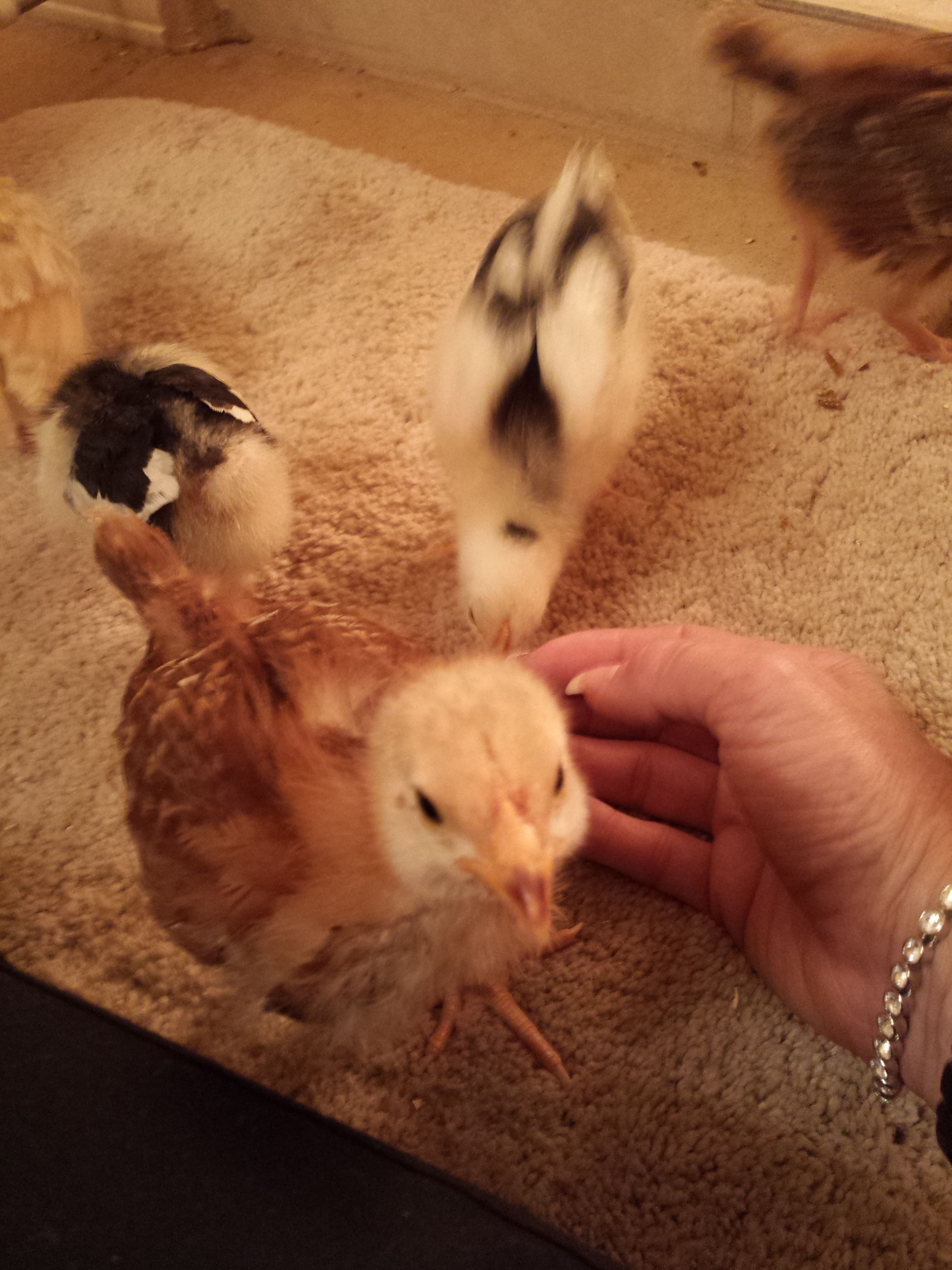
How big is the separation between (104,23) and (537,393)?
2106mm

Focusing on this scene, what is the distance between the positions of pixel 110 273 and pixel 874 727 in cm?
168

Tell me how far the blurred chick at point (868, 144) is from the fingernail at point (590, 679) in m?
0.81

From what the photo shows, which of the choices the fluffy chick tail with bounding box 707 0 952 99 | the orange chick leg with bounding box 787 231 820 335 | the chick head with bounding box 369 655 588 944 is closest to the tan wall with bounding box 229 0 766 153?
the fluffy chick tail with bounding box 707 0 952 99

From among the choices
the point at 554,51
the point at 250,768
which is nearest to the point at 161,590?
the point at 250,768

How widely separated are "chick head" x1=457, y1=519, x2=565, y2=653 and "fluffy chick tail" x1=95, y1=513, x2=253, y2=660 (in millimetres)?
319

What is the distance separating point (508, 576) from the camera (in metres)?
1.13

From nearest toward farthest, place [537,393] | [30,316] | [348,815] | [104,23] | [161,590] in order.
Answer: [348,815], [161,590], [537,393], [30,316], [104,23]

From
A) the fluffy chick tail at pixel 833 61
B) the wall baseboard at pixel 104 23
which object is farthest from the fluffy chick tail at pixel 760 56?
the wall baseboard at pixel 104 23

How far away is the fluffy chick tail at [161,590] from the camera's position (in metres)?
0.92

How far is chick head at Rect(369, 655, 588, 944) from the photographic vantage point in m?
0.60

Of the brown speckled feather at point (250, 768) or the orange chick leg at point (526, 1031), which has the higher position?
the brown speckled feather at point (250, 768)

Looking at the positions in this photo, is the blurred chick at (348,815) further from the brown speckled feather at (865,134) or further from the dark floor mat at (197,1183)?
the brown speckled feather at (865,134)

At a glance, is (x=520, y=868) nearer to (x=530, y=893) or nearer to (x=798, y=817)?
(x=530, y=893)

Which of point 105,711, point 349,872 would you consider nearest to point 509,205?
point 105,711
